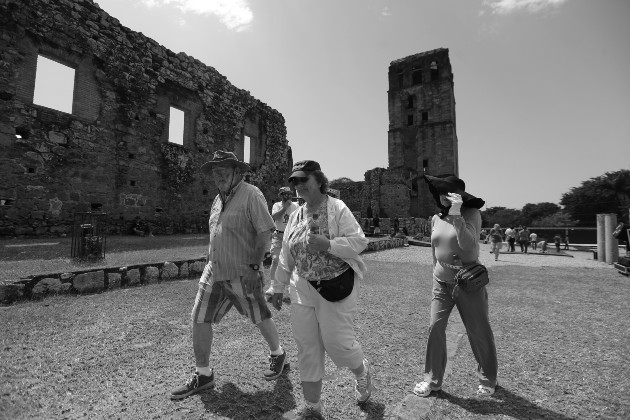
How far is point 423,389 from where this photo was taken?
262 cm

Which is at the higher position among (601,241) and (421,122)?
(421,122)

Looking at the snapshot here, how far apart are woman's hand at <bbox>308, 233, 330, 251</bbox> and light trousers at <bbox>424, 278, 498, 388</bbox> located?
1.23 metres

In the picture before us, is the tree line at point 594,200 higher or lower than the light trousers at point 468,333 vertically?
higher

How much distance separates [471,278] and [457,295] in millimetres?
207

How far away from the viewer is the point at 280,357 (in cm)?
292

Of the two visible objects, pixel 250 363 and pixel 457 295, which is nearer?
pixel 457 295

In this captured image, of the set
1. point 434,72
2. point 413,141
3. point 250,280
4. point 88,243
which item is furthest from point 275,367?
point 434,72

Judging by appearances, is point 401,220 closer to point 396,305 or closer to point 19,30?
point 396,305

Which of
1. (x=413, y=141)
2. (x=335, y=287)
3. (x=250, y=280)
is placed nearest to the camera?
(x=335, y=287)

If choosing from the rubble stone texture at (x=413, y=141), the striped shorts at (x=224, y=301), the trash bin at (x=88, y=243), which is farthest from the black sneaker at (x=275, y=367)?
the rubble stone texture at (x=413, y=141)

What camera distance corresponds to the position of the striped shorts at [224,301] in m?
2.77

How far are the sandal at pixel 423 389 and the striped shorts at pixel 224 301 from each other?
1341 millimetres

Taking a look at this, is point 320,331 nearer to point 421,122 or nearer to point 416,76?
point 421,122

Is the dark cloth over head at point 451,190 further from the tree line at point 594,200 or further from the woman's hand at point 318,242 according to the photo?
the tree line at point 594,200
